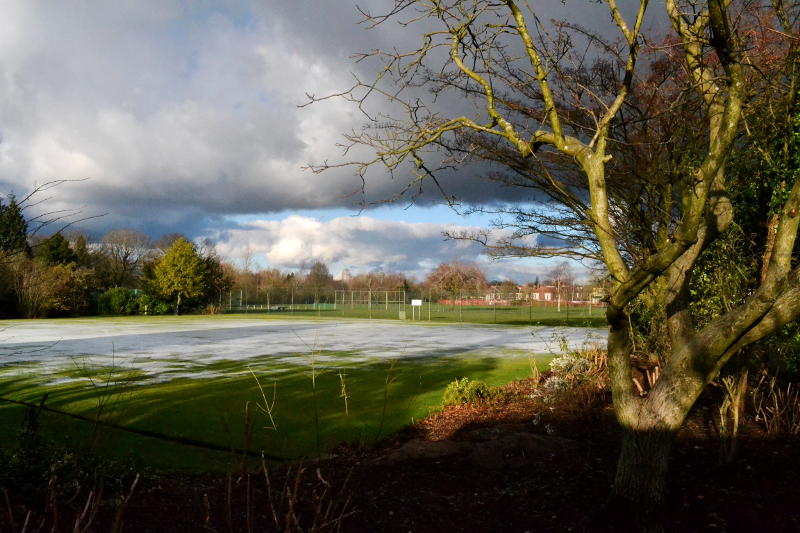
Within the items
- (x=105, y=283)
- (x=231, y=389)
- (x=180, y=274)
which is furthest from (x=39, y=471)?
(x=105, y=283)

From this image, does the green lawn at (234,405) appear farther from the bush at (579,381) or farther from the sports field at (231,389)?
the bush at (579,381)

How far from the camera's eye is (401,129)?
5.37 meters

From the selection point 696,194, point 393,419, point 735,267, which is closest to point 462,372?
point 393,419

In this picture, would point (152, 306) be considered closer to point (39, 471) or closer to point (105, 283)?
point (105, 283)

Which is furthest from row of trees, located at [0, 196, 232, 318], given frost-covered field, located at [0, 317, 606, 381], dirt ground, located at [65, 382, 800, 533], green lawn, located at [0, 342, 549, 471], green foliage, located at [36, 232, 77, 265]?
dirt ground, located at [65, 382, 800, 533]

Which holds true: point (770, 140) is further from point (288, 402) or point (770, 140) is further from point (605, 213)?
point (288, 402)

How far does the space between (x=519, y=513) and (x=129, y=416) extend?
6.41 m

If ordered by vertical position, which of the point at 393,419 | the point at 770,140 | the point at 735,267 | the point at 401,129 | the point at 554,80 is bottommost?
the point at 393,419

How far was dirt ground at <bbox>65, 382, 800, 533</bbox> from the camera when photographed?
14.4ft

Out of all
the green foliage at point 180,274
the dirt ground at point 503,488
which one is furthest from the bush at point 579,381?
Answer: the green foliage at point 180,274

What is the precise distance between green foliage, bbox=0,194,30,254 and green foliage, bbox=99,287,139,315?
1749 inches

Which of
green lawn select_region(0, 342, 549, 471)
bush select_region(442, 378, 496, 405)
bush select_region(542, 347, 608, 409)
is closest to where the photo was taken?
green lawn select_region(0, 342, 549, 471)

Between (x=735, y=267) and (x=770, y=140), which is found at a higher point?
(x=770, y=140)

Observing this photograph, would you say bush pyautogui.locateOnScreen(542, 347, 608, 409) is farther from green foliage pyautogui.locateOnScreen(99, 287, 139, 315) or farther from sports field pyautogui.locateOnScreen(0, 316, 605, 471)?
green foliage pyautogui.locateOnScreen(99, 287, 139, 315)
